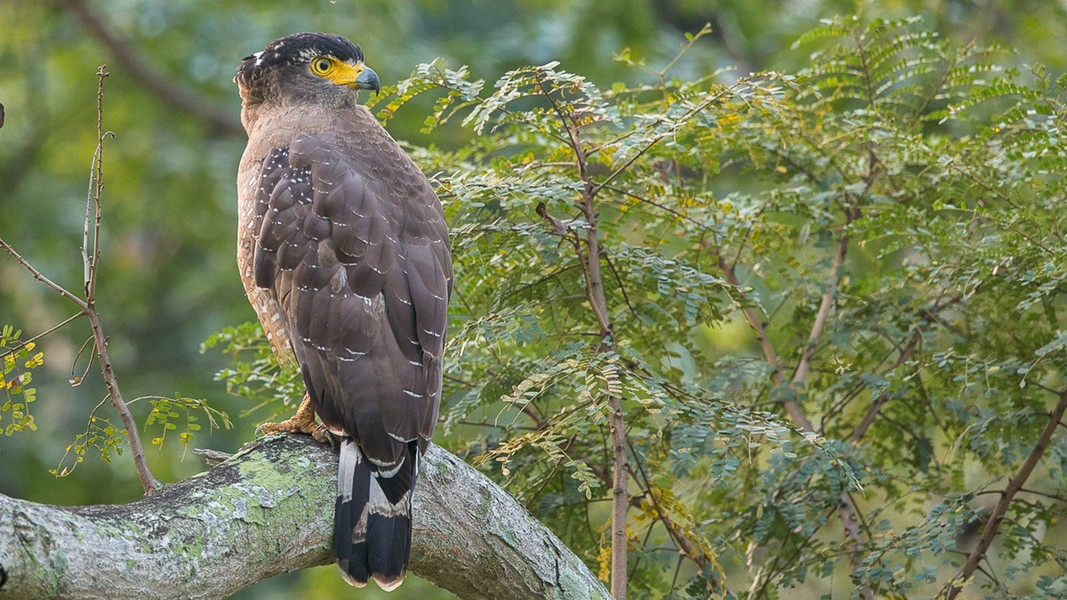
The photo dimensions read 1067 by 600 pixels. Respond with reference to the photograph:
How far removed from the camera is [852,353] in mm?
3754

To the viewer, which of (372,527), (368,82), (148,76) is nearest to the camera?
(372,527)

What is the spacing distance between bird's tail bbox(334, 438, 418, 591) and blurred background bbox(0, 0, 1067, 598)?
5.14 meters

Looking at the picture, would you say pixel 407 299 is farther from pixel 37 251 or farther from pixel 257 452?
pixel 37 251

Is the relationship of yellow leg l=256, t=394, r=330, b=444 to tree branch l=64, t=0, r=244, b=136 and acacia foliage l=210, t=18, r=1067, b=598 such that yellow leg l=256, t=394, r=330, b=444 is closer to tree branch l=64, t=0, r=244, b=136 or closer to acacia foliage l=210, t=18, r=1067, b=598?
acacia foliage l=210, t=18, r=1067, b=598

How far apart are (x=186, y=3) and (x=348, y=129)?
6.01m

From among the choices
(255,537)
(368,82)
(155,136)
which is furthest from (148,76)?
(255,537)

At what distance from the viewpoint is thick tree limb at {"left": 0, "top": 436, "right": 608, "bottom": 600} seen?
2.02 meters

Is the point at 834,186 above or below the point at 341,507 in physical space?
above

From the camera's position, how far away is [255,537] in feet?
7.79

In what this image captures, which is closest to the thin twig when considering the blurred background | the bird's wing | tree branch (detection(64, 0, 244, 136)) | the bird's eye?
the bird's wing

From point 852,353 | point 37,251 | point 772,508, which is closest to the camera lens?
point 772,508

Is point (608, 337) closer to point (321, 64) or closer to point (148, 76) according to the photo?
point (321, 64)

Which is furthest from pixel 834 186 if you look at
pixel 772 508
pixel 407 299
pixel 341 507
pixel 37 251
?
pixel 37 251

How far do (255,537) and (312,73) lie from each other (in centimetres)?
168
